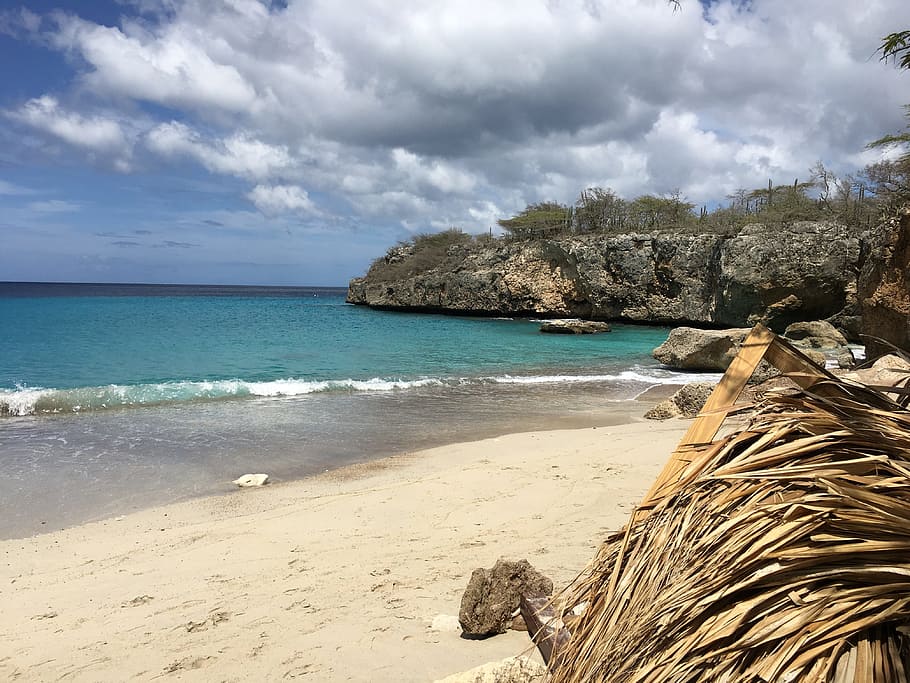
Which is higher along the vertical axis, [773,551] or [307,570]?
[773,551]

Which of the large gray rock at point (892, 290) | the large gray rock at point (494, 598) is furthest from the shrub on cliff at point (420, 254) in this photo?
the large gray rock at point (494, 598)

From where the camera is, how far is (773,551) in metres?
1.01

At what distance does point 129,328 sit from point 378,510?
30.2 m

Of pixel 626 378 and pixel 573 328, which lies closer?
pixel 626 378

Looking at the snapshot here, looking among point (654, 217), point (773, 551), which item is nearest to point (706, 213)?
point (654, 217)

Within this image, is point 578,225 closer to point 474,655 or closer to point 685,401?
point 685,401

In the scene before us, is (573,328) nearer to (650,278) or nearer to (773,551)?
(650,278)

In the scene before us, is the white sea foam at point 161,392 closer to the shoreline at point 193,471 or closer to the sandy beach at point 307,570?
the shoreline at point 193,471

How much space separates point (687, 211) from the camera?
3947 cm

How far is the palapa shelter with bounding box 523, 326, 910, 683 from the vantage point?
3.06 ft

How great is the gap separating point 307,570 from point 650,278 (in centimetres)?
3555

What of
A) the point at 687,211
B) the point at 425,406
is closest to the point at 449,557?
the point at 425,406

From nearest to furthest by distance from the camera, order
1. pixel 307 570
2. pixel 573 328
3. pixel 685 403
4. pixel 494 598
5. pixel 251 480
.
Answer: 1. pixel 494 598
2. pixel 307 570
3. pixel 251 480
4. pixel 685 403
5. pixel 573 328

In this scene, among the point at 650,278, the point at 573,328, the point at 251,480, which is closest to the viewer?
the point at 251,480
